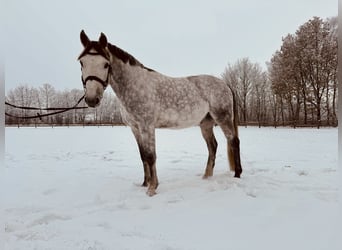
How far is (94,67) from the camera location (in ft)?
9.98

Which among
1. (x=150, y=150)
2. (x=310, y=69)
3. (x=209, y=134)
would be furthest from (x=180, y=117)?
(x=310, y=69)

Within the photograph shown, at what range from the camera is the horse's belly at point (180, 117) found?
385cm

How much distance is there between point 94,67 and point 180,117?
1.65 m

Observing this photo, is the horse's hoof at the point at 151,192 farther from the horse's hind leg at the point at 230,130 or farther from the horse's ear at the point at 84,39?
the horse's ear at the point at 84,39

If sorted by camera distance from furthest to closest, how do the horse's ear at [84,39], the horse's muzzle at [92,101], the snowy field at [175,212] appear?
1. the horse's ear at [84,39]
2. the horse's muzzle at [92,101]
3. the snowy field at [175,212]

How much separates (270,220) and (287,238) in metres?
0.37

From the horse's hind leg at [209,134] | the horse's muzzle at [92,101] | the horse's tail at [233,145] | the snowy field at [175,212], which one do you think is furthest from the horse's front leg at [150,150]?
the horse's tail at [233,145]

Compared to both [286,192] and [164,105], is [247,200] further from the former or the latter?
[164,105]

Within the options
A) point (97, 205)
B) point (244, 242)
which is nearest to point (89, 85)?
point (97, 205)

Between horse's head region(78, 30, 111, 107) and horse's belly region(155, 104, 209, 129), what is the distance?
3.65ft

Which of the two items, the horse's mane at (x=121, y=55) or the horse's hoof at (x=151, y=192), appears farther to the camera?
the horse's mane at (x=121, y=55)

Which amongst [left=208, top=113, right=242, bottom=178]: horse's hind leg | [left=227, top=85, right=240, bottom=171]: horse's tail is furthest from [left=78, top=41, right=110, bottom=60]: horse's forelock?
[left=227, top=85, right=240, bottom=171]: horse's tail

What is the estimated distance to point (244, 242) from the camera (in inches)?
80.2

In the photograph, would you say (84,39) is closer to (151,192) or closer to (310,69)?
(151,192)
